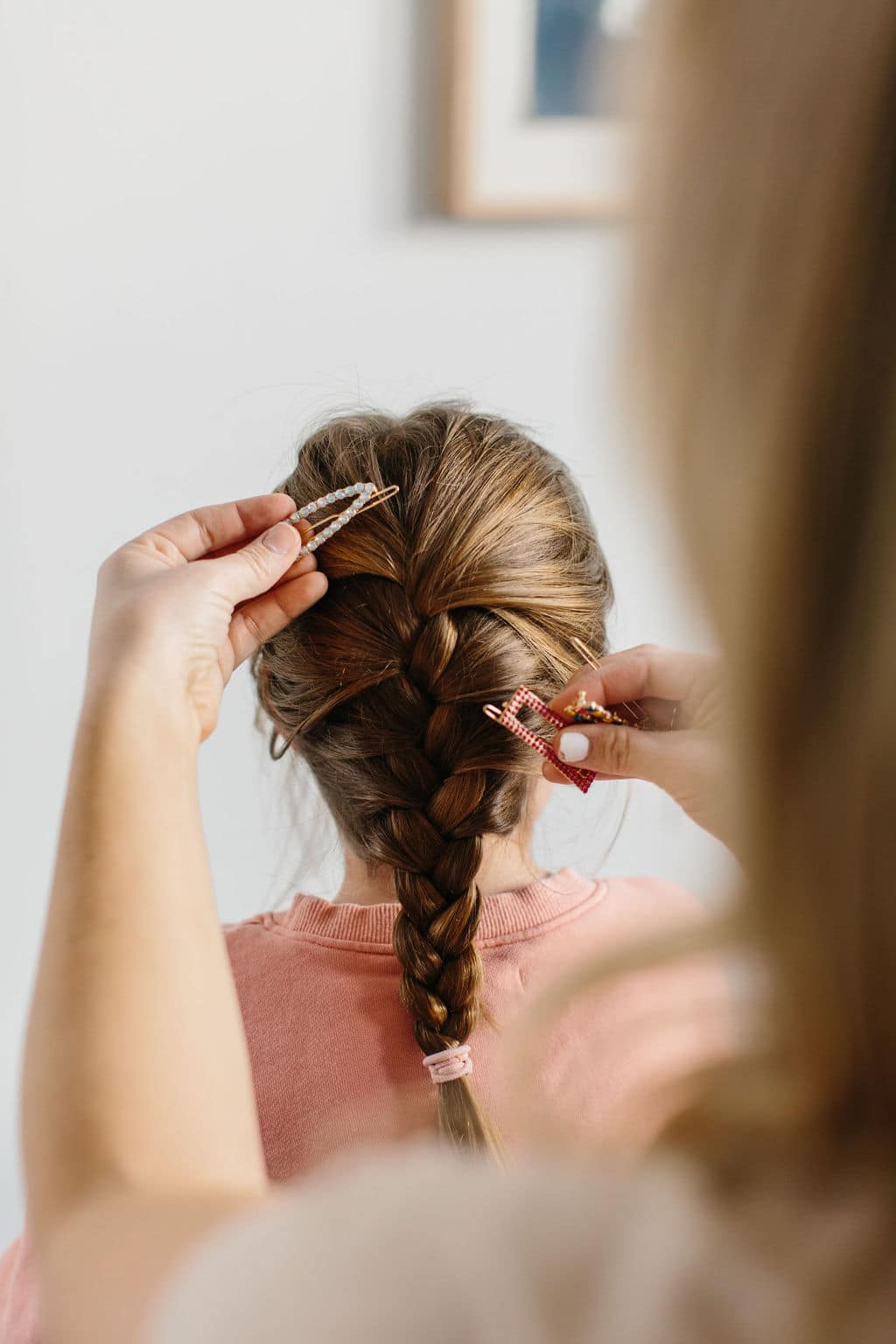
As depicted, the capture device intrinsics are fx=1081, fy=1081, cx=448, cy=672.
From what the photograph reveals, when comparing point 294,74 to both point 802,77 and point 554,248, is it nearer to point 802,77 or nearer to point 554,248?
point 554,248

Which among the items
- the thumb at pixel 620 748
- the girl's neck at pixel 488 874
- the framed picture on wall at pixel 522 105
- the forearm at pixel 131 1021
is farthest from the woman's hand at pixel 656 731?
the framed picture on wall at pixel 522 105

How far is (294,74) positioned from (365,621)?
0.74 m

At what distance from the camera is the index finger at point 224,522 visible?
2.90 feet

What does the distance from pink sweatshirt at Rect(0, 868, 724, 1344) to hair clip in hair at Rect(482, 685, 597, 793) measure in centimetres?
12

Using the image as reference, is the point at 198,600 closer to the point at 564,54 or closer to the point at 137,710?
the point at 137,710

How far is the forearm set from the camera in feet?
1.37

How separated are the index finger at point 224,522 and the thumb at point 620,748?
0.99ft

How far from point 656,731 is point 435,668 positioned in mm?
177

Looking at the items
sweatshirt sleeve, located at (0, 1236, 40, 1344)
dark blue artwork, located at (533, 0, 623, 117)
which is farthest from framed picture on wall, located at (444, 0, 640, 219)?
sweatshirt sleeve, located at (0, 1236, 40, 1344)

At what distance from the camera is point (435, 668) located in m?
0.83

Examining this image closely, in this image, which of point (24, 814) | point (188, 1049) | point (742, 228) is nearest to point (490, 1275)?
point (188, 1049)

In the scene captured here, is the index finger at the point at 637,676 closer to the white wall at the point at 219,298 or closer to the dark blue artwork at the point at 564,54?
the white wall at the point at 219,298

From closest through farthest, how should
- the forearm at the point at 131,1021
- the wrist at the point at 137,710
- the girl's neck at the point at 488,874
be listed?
the forearm at the point at 131,1021 < the wrist at the point at 137,710 < the girl's neck at the point at 488,874

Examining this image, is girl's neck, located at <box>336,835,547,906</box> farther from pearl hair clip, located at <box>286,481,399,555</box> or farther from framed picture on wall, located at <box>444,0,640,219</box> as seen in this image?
framed picture on wall, located at <box>444,0,640,219</box>
